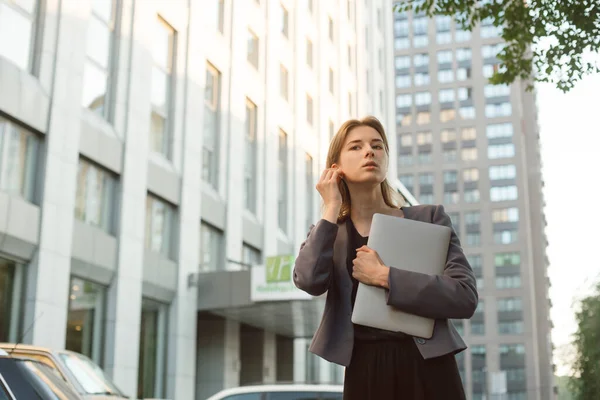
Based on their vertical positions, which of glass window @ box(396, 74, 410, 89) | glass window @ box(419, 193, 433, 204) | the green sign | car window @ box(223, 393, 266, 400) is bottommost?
car window @ box(223, 393, 266, 400)

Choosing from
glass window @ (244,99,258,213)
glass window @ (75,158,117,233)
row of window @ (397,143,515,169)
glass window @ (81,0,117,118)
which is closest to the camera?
glass window @ (75,158,117,233)

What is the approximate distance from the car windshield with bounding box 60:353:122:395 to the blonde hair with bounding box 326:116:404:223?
850 cm

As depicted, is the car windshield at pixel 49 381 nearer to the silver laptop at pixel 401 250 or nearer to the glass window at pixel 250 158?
the silver laptop at pixel 401 250

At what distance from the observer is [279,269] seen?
75.5 ft

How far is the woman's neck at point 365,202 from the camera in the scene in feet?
8.84

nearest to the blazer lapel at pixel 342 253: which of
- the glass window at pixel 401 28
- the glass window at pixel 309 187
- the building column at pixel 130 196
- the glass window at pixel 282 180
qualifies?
the building column at pixel 130 196

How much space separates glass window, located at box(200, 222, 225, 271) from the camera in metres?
25.2

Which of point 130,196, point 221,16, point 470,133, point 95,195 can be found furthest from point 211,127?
point 470,133

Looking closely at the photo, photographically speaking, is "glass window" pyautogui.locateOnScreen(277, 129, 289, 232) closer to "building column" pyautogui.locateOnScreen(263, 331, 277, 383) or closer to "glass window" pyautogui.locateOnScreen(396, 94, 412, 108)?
"building column" pyautogui.locateOnScreen(263, 331, 277, 383)

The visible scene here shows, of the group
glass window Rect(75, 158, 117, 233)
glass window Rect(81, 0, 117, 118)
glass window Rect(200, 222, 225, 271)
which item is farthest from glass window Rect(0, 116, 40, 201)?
glass window Rect(200, 222, 225, 271)

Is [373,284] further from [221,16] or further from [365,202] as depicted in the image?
[221,16]

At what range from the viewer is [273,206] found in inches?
1201

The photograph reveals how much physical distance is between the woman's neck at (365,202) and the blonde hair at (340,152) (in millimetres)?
34

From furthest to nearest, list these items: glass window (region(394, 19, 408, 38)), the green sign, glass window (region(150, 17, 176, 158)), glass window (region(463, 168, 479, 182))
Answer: glass window (region(394, 19, 408, 38)), glass window (region(463, 168, 479, 182)), glass window (region(150, 17, 176, 158)), the green sign
